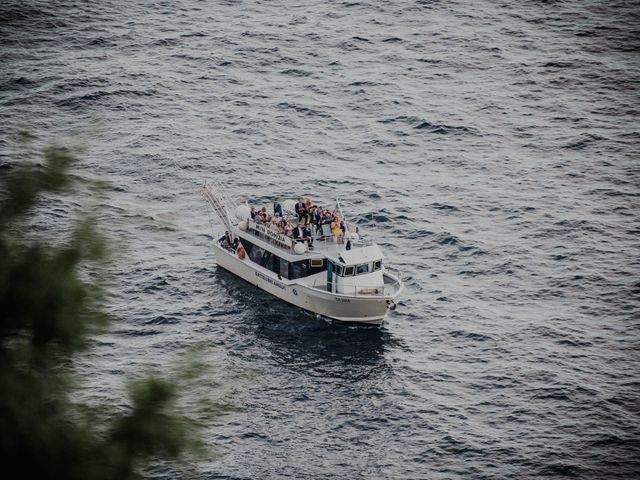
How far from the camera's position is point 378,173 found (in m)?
80.2

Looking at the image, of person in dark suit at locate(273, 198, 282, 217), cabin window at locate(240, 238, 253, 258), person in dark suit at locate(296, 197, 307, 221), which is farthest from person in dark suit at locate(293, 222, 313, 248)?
cabin window at locate(240, 238, 253, 258)

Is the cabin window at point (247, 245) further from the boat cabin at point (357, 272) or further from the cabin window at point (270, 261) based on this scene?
the boat cabin at point (357, 272)

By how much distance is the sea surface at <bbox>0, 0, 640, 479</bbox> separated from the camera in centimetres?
4866

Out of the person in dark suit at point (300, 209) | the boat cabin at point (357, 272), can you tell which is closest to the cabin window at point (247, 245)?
the person in dark suit at point (300, 209)

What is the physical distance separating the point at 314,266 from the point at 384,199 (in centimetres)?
1746

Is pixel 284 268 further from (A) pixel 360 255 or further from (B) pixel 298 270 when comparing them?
(A) pixel 360 255

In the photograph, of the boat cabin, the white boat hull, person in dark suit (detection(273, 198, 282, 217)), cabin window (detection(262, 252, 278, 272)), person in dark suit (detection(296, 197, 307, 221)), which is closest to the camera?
the white boat hull

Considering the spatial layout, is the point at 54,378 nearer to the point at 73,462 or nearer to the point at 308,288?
the point at 73,462

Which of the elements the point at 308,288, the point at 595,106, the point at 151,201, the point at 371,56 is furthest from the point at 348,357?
the point at 371,56

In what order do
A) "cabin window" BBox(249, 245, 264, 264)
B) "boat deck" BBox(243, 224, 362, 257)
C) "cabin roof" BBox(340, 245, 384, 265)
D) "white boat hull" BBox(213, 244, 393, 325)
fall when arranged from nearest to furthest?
1. "white boat hull" BBox(213, 244, 393, 325)
2. "cabin roof" BBox(340, 245, 384, 265)
3. "boat deck" BBox(243, 224, 362, 257)
4. "cabin window" BBox(249, 245, 264, 264)

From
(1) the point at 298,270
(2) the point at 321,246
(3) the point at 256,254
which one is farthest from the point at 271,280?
(2) the point at 321,246

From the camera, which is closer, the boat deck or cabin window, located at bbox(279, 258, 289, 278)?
the boat deck

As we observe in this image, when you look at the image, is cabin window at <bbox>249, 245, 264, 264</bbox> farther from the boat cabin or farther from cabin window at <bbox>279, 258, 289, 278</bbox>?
the boat cabin

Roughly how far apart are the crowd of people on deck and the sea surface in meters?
5.11
